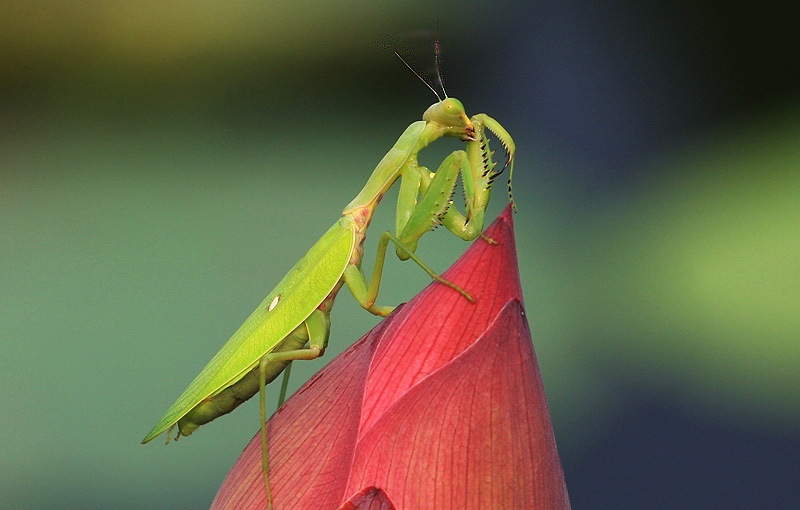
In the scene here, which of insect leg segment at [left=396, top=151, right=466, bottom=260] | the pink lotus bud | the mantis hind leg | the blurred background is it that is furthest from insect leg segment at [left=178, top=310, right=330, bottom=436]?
the blurred background

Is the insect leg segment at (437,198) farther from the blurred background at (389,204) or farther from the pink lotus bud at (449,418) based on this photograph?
the blurred background at (389,204)

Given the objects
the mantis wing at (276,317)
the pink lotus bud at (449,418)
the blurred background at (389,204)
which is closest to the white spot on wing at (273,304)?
the mantis wing at (276,317)

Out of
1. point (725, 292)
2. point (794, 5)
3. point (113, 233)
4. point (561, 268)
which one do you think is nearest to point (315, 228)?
point (113, 233)

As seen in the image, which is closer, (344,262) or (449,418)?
(449,418)

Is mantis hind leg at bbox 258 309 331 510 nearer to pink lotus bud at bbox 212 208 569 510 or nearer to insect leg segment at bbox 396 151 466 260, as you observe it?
insect leg segment at bbox 396 151 466 260

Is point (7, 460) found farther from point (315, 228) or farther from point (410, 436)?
point (410, 436)

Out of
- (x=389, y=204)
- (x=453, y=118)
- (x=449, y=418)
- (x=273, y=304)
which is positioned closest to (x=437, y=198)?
(x=453, y=118)

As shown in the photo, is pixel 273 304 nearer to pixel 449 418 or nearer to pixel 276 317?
pixel 276 317

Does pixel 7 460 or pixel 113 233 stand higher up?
pixel 113 233
